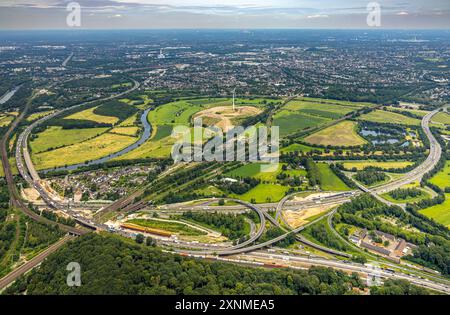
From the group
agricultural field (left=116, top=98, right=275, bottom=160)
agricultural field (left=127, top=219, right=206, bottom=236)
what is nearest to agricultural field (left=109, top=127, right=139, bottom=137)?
agricultural field (left=116, top=98, right=275, bottom=160)

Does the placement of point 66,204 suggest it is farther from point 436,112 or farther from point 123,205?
point 436,112

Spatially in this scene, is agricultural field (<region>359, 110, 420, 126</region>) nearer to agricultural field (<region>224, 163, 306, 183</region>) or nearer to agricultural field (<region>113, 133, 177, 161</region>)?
agricultural field (<region>224, 163, 306, 183</region>)

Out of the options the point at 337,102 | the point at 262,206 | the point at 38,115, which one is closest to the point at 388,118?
the point at 337,102

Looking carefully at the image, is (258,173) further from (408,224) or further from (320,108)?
(320,108)

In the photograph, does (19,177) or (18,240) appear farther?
(19,177)
